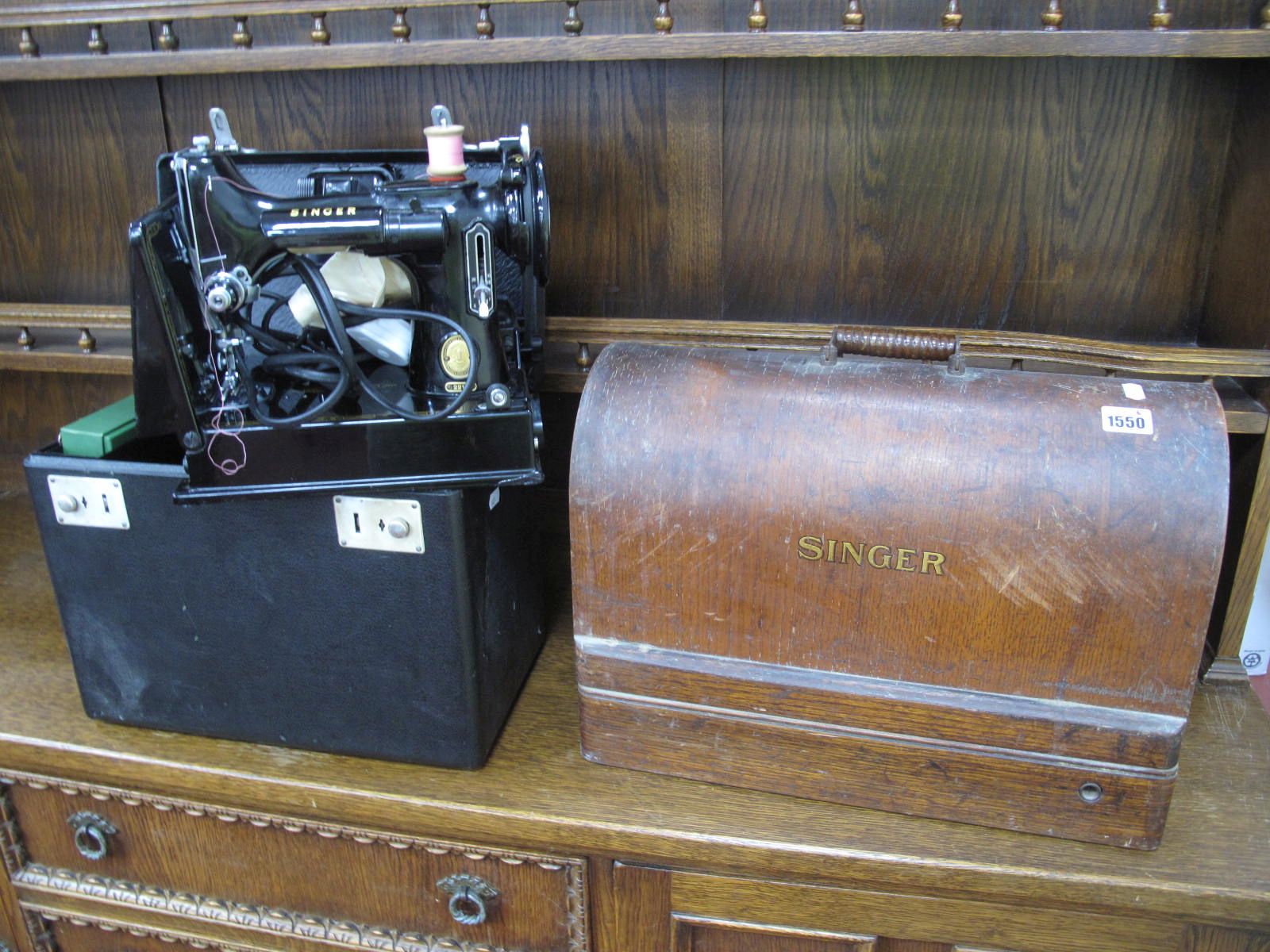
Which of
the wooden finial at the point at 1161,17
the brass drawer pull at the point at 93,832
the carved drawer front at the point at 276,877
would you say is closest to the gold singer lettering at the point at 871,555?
the carved drawer front at the point at 276,877

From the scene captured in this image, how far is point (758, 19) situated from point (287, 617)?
90 cm

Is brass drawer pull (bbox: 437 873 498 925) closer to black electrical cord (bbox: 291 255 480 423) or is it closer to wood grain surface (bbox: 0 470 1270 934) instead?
wood grain surface (bbox: 0 470 1270 934)

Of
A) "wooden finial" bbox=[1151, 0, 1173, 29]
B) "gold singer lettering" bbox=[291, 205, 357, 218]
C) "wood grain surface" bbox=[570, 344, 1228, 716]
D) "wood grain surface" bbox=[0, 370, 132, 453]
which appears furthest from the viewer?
"wood grain surface" bbox=[0, 370, 132, 453]

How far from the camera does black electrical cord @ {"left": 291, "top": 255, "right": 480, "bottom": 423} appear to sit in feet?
3.44

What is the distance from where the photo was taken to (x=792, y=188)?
142 cm

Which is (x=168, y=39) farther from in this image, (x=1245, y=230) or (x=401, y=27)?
(x=1245, y=230)

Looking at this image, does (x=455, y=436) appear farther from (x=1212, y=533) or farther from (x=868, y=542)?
(x=1212, y=533)

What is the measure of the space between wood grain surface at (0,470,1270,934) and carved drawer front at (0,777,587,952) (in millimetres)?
43

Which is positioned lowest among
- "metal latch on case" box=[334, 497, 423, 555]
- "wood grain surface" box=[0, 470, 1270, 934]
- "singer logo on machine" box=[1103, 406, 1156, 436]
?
"wood grain surface" box=[0, 470, 1270, 934]

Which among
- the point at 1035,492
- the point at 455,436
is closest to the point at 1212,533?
the point at 1035,492

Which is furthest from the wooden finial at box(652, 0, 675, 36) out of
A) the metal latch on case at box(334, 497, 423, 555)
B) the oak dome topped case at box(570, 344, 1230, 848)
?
the metal latch on case at box(334, 497, 423, 555)

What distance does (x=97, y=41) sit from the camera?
1405mm

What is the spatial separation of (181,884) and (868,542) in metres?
1.00

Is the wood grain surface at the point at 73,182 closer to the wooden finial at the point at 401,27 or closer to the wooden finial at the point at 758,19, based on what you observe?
the wooden finial at the point at 401,27
